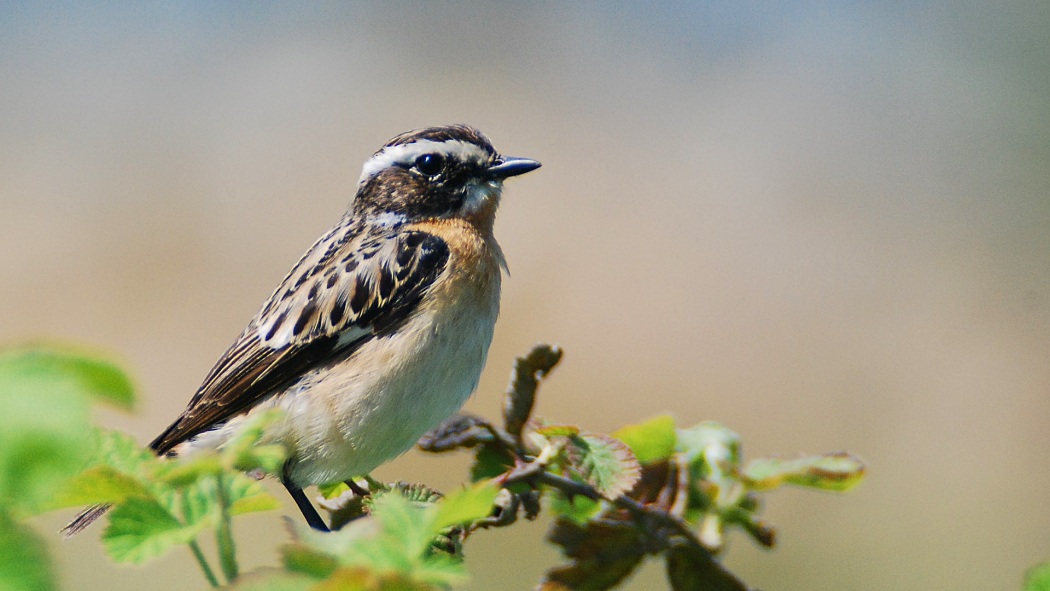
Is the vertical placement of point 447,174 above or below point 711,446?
above

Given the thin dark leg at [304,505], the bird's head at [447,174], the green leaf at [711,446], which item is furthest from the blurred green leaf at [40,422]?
the bird's head at [447,174]

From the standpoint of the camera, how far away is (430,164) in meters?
4.03

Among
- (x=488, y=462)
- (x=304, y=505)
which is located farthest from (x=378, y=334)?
(x=488, y=462)

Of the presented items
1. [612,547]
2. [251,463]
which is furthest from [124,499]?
[612,547]

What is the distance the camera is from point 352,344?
3451 millimetres

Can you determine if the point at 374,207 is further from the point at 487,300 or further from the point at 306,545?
the point at 306,545

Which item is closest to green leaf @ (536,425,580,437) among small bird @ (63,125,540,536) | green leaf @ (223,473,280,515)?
green leaf @ (223,473,280,515)

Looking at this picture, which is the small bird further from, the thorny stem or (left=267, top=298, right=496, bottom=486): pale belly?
the thorny stem

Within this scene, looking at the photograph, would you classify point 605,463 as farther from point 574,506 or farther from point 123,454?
point 123,454

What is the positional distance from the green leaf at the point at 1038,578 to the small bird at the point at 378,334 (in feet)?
7.91

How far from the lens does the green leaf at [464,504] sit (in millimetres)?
780

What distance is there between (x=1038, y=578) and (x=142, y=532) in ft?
2.90

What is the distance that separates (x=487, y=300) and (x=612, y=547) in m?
2.31

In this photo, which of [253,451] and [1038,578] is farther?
[1038,578]
